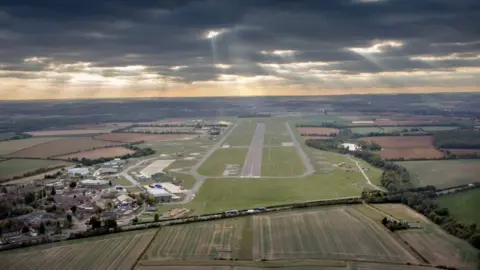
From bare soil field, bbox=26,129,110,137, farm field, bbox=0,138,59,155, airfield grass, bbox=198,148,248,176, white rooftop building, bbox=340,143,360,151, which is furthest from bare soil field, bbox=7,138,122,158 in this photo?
white rooftop building, bbox=340,143,360,151

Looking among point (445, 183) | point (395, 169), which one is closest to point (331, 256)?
point (445, 183)

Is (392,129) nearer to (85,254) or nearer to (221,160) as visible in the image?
(221,160)

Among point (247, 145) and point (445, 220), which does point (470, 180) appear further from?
point (247, 145)

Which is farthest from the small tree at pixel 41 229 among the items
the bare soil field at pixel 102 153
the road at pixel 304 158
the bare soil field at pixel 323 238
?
the bare soil field at pixel 102 153

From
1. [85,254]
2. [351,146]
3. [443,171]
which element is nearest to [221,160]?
[351,146]

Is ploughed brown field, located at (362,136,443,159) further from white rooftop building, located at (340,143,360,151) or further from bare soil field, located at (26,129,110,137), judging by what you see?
bare soil field, located at (26,129,110,137)

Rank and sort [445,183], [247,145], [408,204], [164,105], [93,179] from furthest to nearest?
[164,105] < [247,145] < [93,179] < [445,183] < [408,204]
